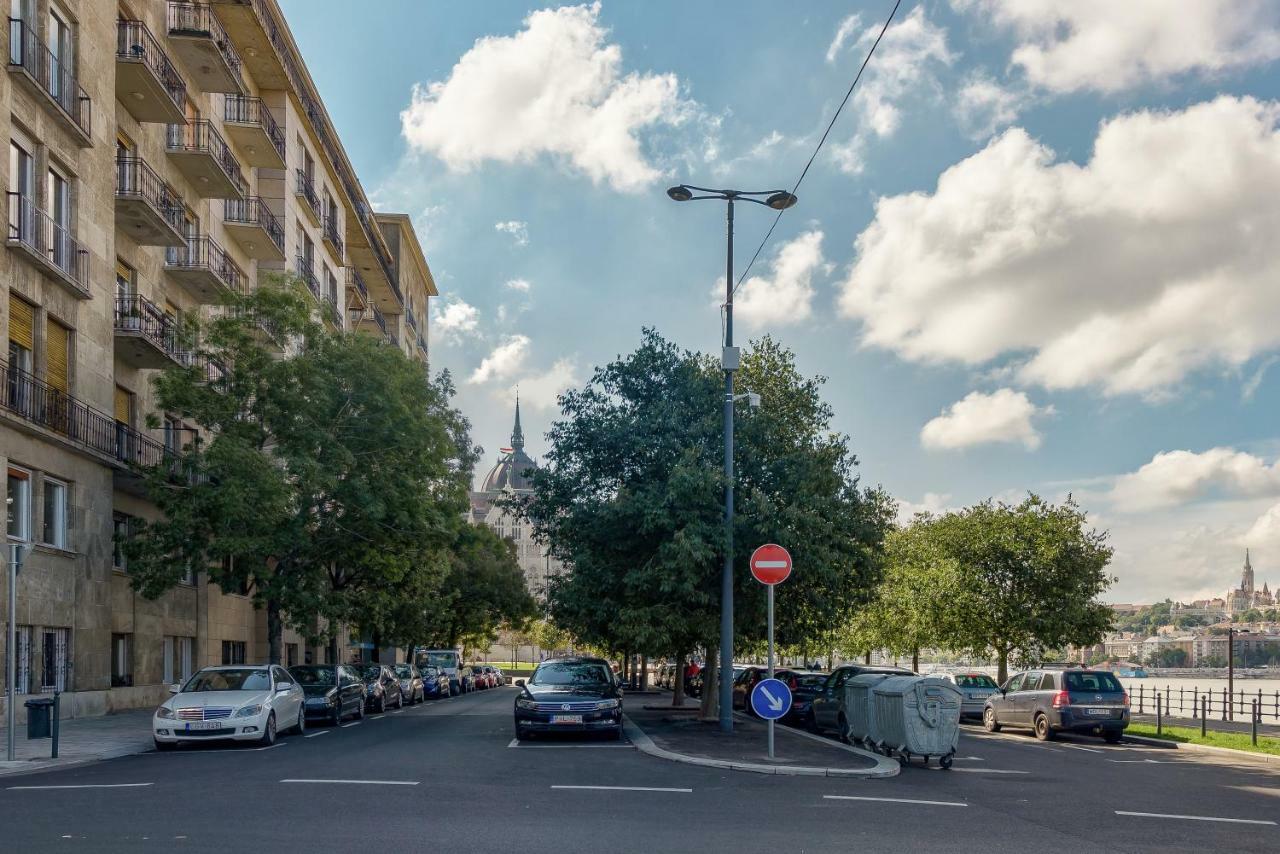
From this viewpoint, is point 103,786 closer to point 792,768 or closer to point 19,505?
point 792,768

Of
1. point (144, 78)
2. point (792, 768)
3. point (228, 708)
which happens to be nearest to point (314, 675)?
point (228, 708)

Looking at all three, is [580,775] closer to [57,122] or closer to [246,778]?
[246,778]

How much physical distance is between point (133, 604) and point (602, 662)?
15593mm

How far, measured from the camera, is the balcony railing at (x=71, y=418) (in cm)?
2541

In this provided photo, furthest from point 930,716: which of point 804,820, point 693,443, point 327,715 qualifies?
point 327,715

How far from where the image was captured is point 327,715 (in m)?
27.5

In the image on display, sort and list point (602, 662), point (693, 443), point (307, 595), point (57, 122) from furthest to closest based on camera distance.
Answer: point (307, 595), point (57, 122), point (693, 443), point (602, 662)

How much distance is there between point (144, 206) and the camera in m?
30.4

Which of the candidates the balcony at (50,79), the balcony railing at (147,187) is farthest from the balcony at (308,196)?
the balcony at (50,79)

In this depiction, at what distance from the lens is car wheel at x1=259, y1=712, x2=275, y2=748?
20344 millimetres

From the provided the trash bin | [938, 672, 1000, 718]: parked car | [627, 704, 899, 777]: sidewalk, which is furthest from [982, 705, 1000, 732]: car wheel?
the trash bin

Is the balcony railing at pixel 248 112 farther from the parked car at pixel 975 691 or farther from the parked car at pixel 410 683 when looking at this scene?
the parked car at pixel 975 691

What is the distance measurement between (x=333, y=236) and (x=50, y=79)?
2623cm

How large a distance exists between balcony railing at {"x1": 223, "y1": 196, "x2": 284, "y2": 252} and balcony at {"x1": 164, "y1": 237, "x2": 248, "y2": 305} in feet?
5.83
